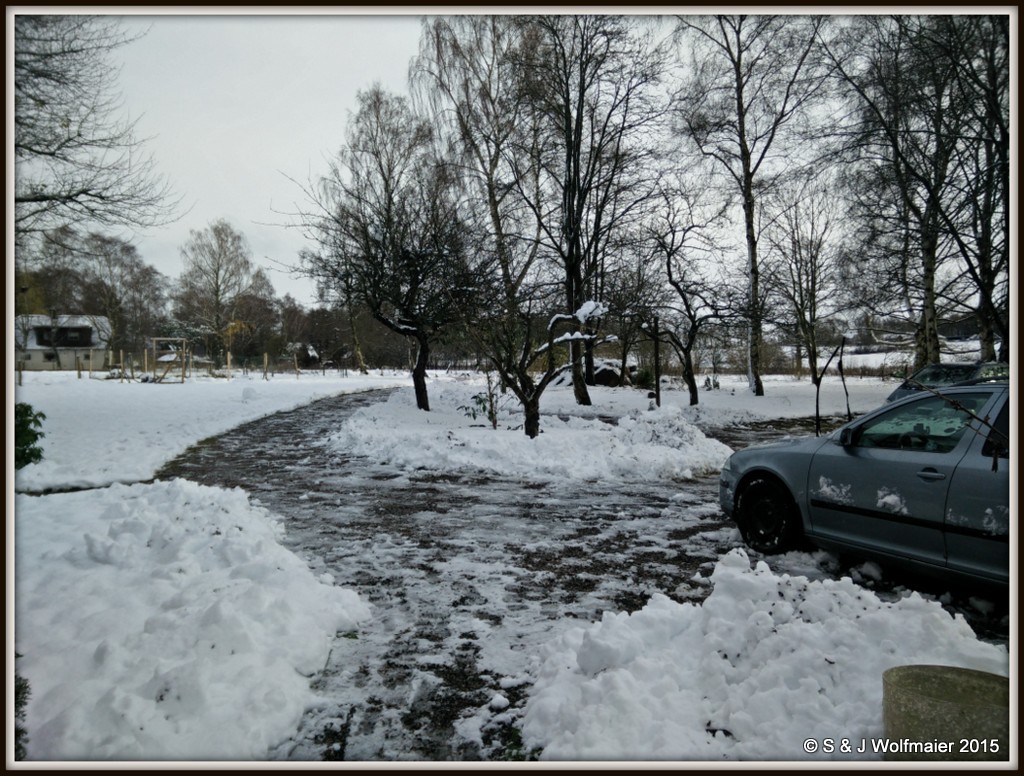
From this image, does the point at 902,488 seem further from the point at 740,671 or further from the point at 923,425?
the point at 740,671

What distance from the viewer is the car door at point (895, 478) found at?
12.6ft

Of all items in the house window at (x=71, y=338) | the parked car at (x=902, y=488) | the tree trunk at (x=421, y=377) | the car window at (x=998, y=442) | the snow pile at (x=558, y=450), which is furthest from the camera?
the house window at (x=71, y=338)

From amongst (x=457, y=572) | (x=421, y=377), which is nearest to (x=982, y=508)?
(x=457, y=572)

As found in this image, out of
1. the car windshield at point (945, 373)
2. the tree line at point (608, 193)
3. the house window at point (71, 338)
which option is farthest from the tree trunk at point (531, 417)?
the house window at point (71, 338)

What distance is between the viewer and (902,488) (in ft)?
13.2

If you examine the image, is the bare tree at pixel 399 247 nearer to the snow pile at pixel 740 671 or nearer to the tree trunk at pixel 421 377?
the tree trunk at pixel 421 377

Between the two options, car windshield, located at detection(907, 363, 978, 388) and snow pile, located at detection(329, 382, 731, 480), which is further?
car windshield, located at detection(907, 363, 978, 388)

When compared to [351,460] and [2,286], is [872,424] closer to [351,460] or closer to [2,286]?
[2,286]

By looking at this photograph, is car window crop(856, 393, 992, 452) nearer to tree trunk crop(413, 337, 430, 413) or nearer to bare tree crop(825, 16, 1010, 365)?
bare tree crop(825, 16, 1010, 365)

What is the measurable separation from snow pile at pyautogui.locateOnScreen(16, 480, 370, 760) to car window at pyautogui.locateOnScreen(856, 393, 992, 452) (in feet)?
12.6

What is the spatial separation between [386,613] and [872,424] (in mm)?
3758

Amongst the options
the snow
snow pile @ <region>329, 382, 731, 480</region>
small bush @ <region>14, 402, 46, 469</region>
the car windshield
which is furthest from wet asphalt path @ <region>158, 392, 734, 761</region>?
the car windshield

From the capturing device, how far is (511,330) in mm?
11742

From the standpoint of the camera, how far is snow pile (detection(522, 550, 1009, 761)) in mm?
2469
